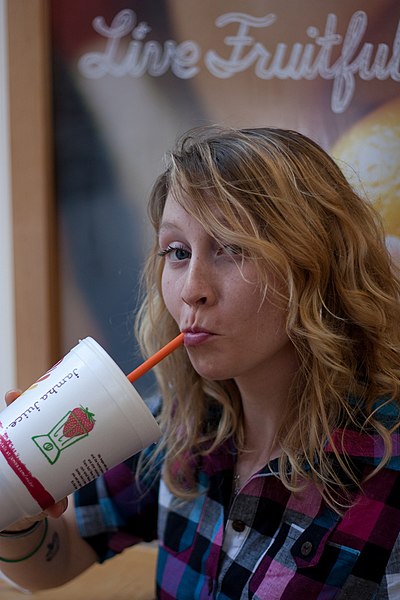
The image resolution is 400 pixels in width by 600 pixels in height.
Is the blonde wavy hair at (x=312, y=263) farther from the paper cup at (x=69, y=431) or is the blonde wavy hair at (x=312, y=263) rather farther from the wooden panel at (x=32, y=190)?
the wooden panel at (x=32, y=190)

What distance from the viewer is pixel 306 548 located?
0.71 m

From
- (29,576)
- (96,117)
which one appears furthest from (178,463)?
(96,117)

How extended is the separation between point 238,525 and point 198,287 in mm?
290

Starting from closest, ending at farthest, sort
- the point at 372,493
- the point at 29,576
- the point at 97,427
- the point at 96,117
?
the point at 97,427 → the point at 372,493 → the point at 29,576 → the point at 96,117

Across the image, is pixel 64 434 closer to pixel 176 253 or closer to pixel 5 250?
pixel 176 253

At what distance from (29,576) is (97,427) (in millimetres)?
379

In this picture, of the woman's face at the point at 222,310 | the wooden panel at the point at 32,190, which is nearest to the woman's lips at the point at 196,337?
the woman's face at the point at 222,310

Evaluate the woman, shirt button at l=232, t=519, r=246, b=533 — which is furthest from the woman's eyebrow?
shirt button at l=232, t=519, r=246, b=533

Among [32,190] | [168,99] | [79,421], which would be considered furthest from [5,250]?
[79,421]

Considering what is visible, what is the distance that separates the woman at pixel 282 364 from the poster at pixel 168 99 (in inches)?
7.5

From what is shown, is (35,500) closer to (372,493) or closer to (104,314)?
(372,493)

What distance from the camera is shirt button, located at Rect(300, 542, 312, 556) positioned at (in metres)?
0.71

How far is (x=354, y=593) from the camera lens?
27.1 inches

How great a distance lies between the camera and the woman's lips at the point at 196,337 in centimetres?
68
